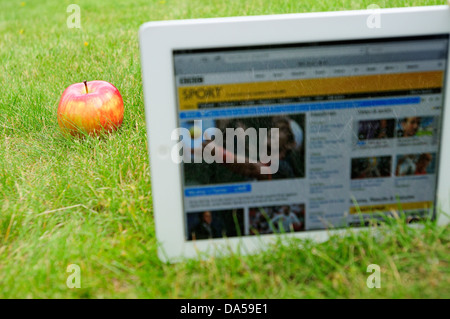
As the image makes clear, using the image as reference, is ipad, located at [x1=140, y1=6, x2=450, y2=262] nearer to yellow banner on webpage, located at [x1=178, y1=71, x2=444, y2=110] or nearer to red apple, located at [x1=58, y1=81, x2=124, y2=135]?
yellow banner on webpage, located at [x1=178, y1=71, x2=444, y2=110]

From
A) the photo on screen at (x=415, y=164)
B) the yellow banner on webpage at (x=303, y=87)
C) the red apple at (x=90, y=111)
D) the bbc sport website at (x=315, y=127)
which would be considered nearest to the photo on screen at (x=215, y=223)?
the bbc sport website at (x=315, y=127)

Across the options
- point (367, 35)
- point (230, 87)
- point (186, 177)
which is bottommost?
point (186, 177)

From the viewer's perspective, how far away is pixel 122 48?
3.79 metres

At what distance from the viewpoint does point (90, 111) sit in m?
2.52

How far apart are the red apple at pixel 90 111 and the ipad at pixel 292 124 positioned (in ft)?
3.82

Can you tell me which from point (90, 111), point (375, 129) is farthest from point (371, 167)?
point (90, 111)

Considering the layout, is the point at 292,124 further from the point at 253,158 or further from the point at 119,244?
the point at 119,244

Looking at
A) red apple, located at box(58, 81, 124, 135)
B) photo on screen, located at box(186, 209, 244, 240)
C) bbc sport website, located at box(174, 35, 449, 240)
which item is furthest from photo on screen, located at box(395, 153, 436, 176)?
red apple, located at box(58, 81, 124, 135)

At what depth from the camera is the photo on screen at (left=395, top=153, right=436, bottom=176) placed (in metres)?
1.47

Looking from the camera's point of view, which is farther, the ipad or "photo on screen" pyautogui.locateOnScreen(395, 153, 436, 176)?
"photo on screen" pyautogui.locateOnScreen(395, 153, 436, 176)

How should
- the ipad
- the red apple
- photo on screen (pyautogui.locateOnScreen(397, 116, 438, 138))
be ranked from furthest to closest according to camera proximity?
the red apple < photo on screen (pyautogui.locateOnScreen(397, 116, 438, 138)) < the ipad
